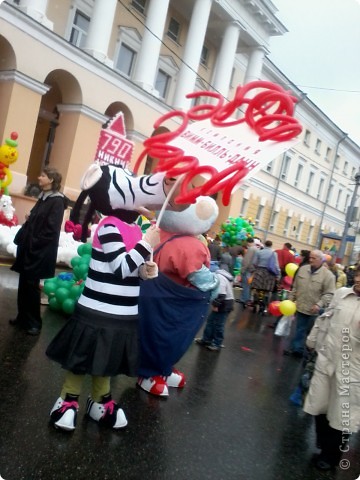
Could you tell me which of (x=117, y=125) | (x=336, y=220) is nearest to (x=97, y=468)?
(x=117, y=125)

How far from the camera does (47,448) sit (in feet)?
8.37

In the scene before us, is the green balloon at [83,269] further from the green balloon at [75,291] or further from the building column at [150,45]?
the building column at [150,45]

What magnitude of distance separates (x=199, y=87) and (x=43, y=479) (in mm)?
20356

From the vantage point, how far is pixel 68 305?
207 inches

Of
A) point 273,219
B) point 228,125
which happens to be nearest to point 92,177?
point 228,125

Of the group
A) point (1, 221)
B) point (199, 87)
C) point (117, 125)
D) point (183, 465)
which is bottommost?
point (183, 465)

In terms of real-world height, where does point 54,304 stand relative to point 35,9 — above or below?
below

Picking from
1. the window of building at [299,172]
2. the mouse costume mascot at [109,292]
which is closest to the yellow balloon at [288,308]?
the mouse costume mascot at [109,292]

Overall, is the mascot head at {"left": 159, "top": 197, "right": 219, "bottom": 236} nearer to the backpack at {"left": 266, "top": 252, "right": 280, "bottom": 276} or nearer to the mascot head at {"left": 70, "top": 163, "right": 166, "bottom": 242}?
the mascot head at {"left": 70, "top": 163, "right": 166, "bottom": 242}

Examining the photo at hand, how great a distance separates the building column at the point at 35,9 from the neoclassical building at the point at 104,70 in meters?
0.03

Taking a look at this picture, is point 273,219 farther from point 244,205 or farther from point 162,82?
point 162,82

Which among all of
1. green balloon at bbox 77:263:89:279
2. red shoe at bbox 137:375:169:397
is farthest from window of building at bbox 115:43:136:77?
red shoe at bbox 137:375:169:397

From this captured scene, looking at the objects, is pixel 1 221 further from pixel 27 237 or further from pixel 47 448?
pixel 47 448

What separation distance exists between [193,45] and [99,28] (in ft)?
14.3
